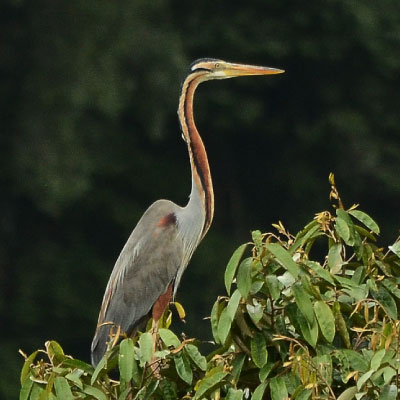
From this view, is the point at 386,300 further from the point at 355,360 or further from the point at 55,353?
the point at 55,353

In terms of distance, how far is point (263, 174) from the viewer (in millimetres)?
13680

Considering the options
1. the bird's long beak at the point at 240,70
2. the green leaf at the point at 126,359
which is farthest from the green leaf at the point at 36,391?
the bird's long beak at the point at 240,70

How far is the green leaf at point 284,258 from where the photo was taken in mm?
2672

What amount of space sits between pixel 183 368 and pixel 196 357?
3cm

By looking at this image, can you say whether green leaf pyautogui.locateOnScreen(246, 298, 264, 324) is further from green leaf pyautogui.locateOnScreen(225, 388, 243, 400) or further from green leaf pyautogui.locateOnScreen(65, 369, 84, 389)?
green leaf pyautogui.locateOnScreen(65, 369, 84, 389)

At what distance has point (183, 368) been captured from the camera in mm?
2805

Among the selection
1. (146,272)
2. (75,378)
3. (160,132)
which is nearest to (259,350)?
(75,378)

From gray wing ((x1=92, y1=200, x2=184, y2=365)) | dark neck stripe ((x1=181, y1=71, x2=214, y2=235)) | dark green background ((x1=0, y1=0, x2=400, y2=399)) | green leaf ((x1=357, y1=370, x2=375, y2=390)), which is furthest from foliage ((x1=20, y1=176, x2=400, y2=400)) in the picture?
dark green background ((x1=0, y1=0, x2=400, y2=399))

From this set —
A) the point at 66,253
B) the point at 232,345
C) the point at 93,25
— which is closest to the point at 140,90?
the point at 93,25

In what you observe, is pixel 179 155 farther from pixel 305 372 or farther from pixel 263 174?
pixel 305 372

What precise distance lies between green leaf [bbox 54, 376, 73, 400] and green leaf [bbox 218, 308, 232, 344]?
31 cm

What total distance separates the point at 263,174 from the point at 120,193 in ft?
4.77

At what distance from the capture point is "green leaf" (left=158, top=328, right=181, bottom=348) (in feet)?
9.19

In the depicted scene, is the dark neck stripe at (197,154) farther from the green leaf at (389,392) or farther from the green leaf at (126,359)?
the green leaf at (389,392)
